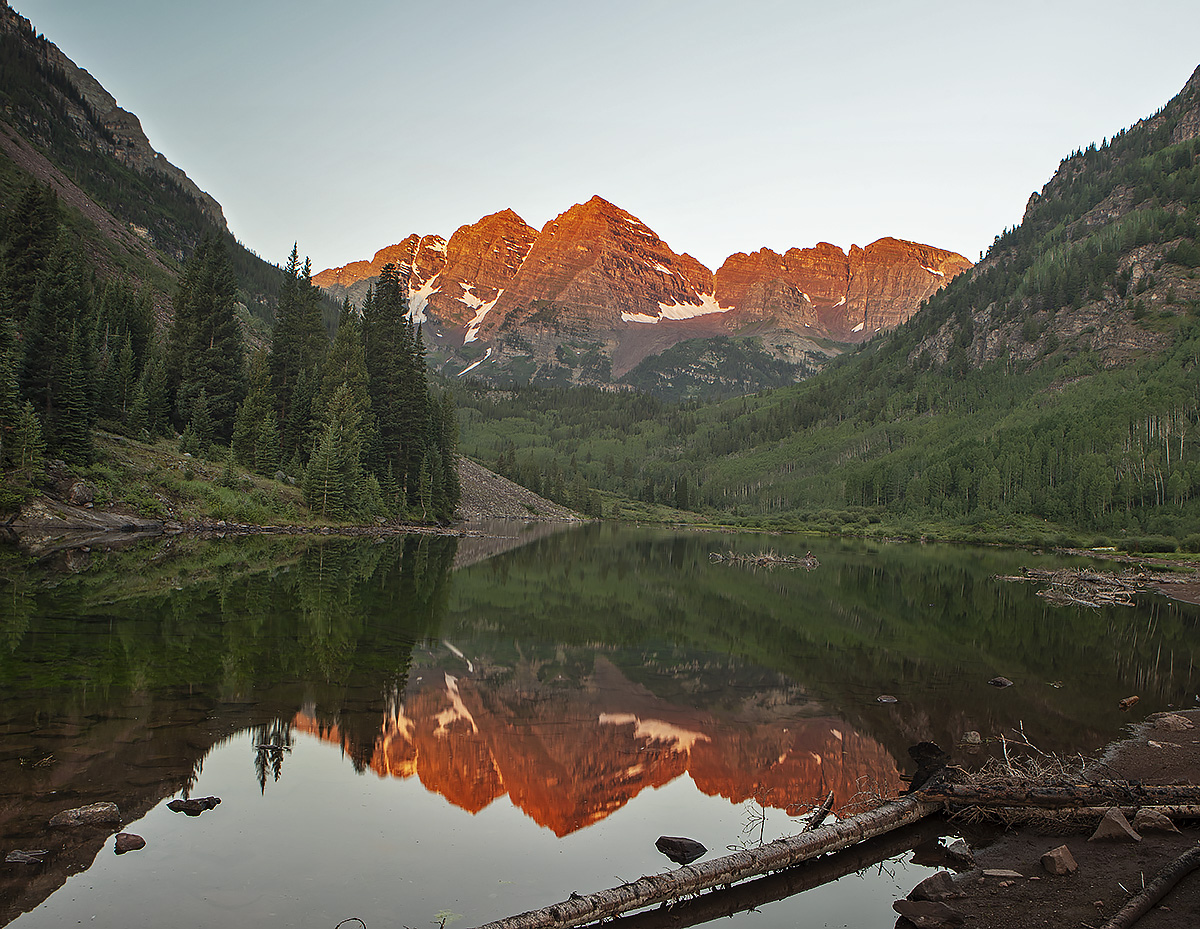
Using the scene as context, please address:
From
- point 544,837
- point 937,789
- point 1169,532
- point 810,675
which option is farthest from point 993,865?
point 1169,532

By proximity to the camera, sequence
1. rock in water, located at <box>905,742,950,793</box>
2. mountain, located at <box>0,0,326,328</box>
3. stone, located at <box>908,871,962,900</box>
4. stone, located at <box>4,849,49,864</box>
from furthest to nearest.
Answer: mountain, located at <box>0,0,326,328</box>
rock in water, located at <box>905,742,950,793</box>
stone, located at <box>908,871,962,900</box>
stone, located at <box>4,849,49,864</box>

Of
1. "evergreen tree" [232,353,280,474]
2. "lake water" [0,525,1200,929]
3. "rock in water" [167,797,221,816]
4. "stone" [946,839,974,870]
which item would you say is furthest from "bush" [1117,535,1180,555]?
"rock in water" [167,797,221,816]

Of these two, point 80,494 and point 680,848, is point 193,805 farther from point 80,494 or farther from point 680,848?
point 80,494

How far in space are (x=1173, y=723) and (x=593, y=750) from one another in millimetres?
16550

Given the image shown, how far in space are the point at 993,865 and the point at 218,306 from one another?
93.5m

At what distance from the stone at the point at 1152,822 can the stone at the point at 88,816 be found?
54.4 ft

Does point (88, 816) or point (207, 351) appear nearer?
point (88, 816)

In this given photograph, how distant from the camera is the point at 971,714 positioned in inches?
819

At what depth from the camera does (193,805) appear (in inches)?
457

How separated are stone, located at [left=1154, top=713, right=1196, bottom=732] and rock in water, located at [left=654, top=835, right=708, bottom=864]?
16.0 m

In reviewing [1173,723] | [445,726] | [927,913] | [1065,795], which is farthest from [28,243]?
[1173,723]

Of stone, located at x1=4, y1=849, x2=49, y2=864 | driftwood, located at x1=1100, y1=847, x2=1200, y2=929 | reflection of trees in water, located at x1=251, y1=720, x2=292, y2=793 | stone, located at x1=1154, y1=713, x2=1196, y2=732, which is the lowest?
stone, located at x1=1154, y1=713, x2=1196, y2=732

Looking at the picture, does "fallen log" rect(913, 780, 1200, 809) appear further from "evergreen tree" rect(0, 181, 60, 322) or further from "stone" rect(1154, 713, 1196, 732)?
"evergreen tree" rect(0, 181, 60, 322)

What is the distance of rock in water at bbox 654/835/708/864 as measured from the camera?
11469 mm
